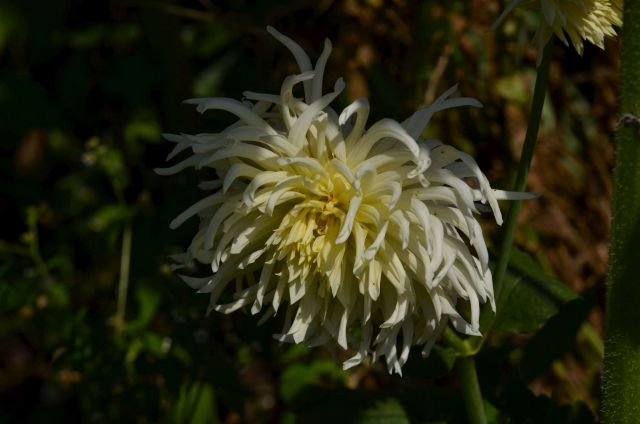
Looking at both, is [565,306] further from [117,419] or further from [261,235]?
[117,419]

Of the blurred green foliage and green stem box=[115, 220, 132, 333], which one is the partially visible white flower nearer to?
Answer: the blurred green foliage

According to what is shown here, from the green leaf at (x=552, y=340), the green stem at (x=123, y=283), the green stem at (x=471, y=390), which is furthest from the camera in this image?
the green stem at (x=123, y=283)

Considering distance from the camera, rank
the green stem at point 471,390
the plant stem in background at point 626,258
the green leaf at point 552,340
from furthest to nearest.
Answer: the green leaf at point 552,340 < the green stem at point 471,390 < the plant stem in background at point 626,258

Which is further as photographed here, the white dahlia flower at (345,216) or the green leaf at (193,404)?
the green leaf at (193,404)

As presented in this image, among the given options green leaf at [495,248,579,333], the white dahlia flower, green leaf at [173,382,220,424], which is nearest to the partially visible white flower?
the white dahlia flower

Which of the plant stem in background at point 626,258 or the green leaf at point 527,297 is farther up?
the plant stem in background at point 626,258

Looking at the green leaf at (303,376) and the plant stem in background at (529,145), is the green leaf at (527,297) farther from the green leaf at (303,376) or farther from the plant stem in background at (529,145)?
the green leaf at (303,376)

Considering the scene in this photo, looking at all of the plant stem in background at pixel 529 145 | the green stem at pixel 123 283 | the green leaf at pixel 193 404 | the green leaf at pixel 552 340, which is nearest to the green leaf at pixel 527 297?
Answer: the green leaf at pixel 552 340

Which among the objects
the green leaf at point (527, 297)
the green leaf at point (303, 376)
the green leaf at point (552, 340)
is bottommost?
the green leaf at point (303, 376)
